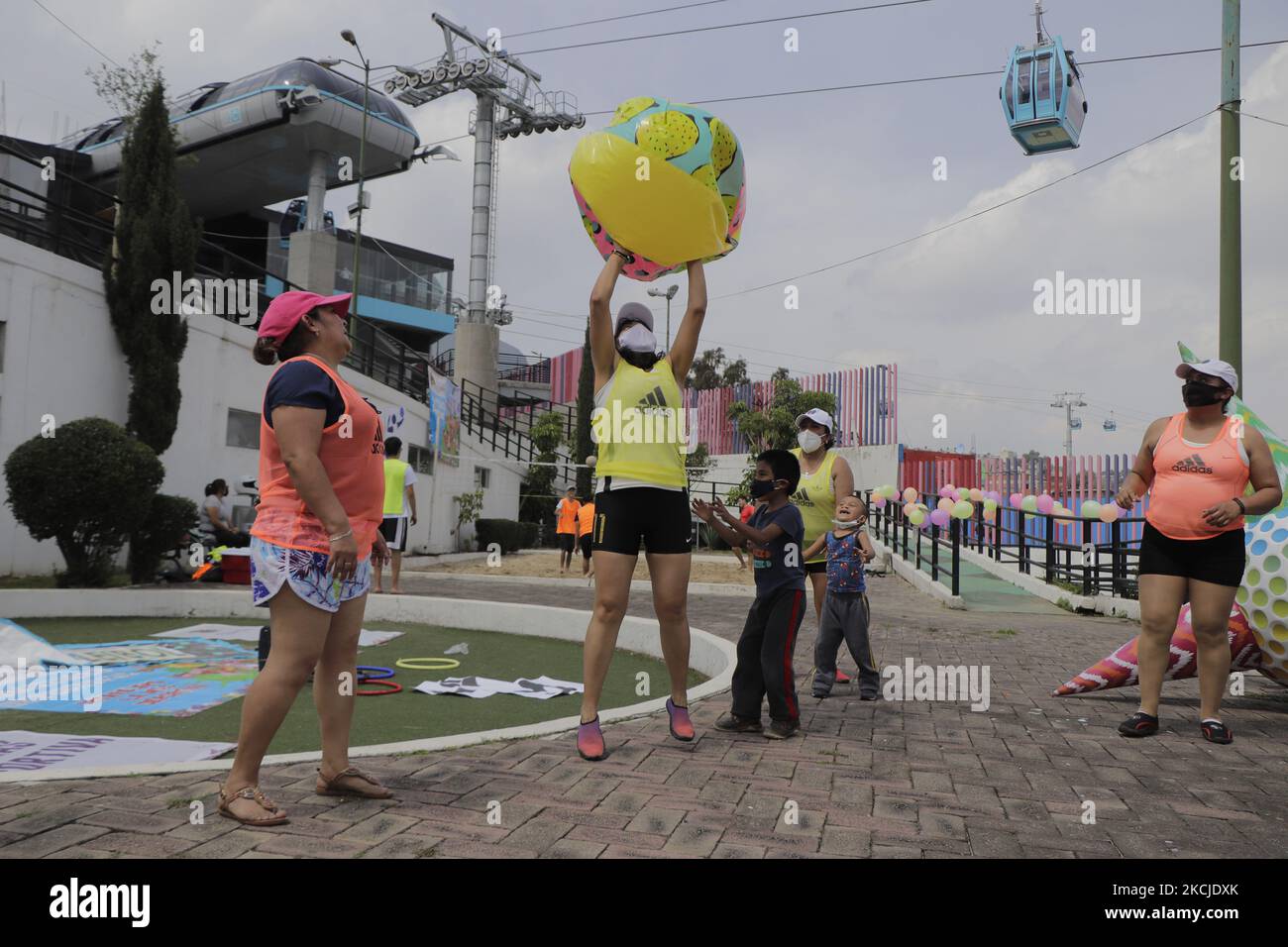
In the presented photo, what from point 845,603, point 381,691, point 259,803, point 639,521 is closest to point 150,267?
point 381,691

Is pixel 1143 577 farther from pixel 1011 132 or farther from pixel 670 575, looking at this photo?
pixel 1011 132

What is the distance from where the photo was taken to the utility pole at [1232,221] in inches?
420

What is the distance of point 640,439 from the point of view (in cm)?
413

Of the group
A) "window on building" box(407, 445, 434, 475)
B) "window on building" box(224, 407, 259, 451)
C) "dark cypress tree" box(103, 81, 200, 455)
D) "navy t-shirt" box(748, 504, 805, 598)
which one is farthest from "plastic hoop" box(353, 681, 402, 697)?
"window on building" box(407, 445, 434, 475)

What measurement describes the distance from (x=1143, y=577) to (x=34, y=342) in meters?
12.9

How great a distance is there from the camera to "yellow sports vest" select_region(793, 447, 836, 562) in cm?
592

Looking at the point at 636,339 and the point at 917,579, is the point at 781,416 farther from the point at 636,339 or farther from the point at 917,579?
the point at 636,339

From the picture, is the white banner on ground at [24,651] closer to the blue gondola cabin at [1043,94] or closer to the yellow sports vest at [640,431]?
the yellow sports vest at [640,431]

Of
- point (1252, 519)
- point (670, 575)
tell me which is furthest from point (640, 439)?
point (1252, 519)

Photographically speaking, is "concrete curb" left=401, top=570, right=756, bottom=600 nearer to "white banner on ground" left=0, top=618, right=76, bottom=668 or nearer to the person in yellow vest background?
the person in yellow vest background

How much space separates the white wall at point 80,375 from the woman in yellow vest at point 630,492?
8766 millimetres

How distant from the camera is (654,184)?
165 inches

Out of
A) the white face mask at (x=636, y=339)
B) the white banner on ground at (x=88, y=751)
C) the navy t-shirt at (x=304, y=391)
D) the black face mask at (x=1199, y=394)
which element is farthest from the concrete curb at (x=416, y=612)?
the navy t-shirt at (x=304, y=391)
